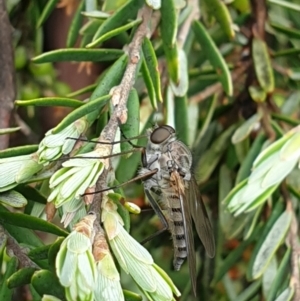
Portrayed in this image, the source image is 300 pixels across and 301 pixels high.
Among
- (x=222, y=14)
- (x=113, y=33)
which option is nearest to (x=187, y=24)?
(x=222, y=14)

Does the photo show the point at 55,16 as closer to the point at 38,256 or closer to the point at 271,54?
the point at 271,54

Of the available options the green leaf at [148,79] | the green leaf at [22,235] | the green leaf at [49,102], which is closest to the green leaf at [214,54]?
the green leaf at [148,79]

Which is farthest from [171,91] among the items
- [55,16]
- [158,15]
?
[55,16]

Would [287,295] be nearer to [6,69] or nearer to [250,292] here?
[250,292]

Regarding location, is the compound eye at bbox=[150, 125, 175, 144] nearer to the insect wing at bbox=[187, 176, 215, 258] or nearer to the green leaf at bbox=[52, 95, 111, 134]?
the insect wing at bbox=[187, 176, 215, 258]

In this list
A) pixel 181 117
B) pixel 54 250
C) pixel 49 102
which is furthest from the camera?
pixel 181 117

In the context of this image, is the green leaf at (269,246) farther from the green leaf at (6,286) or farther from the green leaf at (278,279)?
the green leaf at (6,286)

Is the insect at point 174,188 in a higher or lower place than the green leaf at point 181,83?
lower
